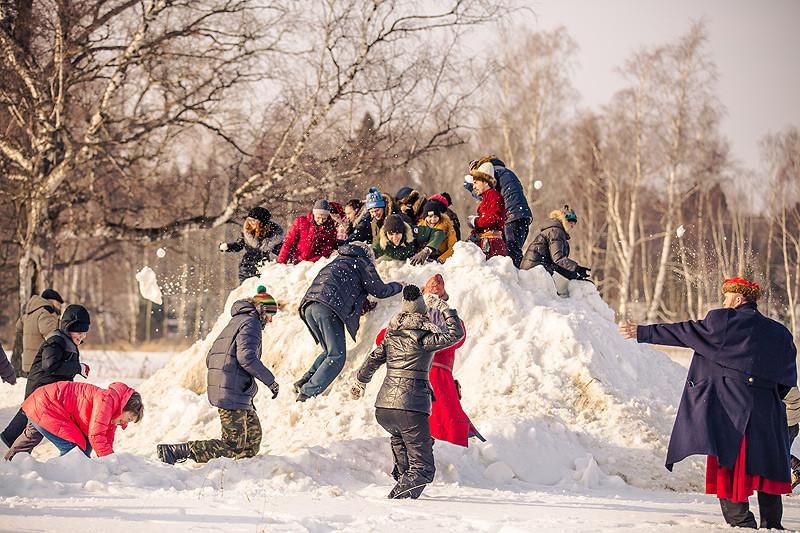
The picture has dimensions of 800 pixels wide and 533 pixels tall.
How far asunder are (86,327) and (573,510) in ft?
14.1

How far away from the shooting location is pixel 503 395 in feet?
29.0

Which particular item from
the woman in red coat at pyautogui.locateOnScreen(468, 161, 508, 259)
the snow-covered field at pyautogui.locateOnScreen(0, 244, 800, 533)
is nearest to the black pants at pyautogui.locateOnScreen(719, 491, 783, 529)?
the snow-covered field at pyautogui.locateOnScreen(0, 244, 800, 533)

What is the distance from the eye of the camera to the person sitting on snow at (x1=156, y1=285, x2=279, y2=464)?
7223mm

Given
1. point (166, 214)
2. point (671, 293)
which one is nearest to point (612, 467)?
point (166, 214)

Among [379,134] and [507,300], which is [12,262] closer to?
[379,134]

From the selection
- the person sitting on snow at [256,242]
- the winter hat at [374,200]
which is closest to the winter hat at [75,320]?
the person sitting on snow at [256,242]

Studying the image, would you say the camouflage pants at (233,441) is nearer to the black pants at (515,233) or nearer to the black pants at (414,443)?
the black pants at (414,443)

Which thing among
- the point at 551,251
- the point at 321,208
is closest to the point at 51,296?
the point at 321,208

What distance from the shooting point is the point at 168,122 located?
15211 millimetres

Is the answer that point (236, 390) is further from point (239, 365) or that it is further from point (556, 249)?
point (556, 249)

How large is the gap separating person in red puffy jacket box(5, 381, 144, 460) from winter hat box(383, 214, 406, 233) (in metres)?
3.64

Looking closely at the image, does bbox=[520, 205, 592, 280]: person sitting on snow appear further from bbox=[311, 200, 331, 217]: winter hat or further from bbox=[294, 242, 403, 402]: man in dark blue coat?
bbox=[311, 200, 331, 217]: winter hat

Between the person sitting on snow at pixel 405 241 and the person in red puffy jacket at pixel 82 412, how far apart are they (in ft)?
12.1

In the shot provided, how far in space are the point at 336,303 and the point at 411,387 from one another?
88.1 inches
